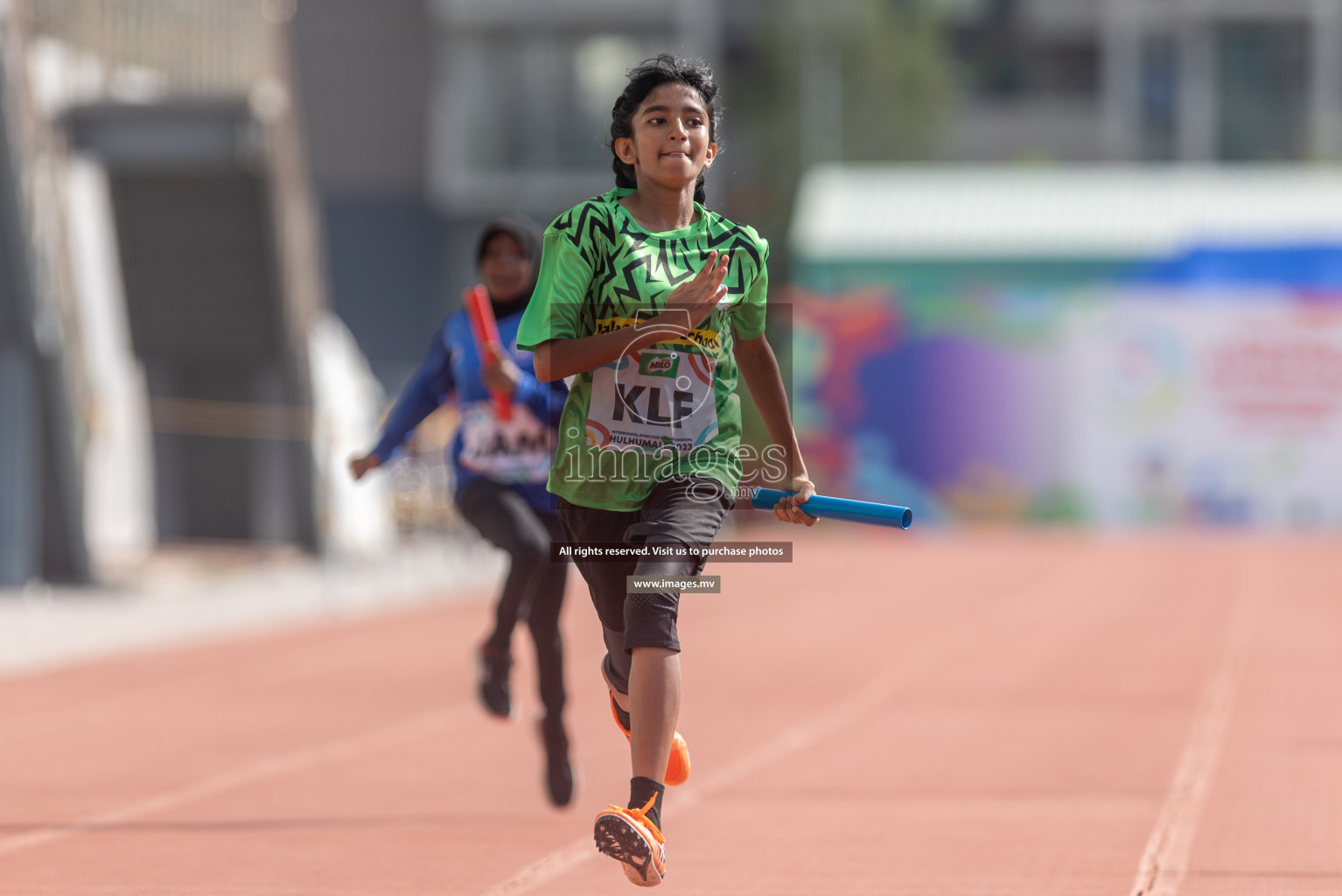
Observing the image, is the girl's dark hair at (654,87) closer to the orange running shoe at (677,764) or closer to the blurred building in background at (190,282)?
the orange running shoe at (677,764)

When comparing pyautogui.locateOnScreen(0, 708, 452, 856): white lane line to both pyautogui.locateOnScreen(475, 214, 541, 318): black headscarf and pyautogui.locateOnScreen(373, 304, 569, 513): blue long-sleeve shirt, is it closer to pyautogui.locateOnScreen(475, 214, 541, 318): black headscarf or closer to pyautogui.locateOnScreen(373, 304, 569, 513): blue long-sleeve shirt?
pyautogui.locateOnScreen(373, 304, 569, 513): blue long-sleeve shirt

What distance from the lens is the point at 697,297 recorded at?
4816 mm

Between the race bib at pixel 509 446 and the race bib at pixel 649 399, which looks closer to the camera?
the race bib at pixel 649 399

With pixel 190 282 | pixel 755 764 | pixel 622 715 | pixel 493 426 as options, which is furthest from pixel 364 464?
pixel 190 282

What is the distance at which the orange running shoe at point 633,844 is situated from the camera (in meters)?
4.62

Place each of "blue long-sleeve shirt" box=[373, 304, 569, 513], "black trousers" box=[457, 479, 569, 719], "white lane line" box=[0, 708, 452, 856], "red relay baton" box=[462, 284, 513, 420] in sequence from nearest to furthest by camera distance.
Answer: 1. "white lane line" box=[0, 708, 452, 856]
2. "black trousers" box=[457, 479, 569, 719]
3. "red relay baton" box=[462, 284, 513, 420]
4. "blue long-sleeve shirt" box=[373, 304, 569, 513]

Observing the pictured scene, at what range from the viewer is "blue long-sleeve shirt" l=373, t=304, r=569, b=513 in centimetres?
754

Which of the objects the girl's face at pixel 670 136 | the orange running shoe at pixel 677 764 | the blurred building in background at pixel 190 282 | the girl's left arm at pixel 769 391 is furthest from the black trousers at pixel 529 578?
the blurred building in background at pixel 190 282

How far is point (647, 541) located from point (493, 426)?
2710mm

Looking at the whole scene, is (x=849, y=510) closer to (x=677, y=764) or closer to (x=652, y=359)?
(x=652, y=359)

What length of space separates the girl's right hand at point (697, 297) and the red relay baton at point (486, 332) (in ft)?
8.46

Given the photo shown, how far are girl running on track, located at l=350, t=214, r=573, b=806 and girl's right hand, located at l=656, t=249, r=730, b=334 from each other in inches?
98.5

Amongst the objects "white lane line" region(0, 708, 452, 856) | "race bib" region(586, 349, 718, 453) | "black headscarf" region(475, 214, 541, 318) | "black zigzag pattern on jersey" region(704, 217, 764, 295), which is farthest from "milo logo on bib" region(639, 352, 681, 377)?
"white lane line" region(0, 708, 452, 856)

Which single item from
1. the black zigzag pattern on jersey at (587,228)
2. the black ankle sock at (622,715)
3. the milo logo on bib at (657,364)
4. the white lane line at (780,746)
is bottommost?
the white lane line at (780,746)
